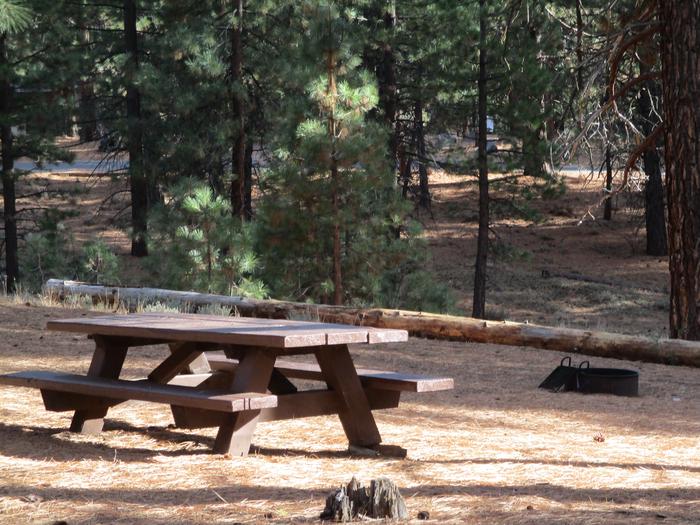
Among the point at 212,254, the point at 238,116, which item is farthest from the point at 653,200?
the point at 212,254

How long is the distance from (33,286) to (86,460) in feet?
56.7

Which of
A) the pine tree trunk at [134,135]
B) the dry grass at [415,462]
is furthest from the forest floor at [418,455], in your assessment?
the pine tree trunk at [134,135]

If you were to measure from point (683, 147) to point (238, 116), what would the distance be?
13.3 metres

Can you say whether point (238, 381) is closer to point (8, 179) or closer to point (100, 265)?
point (100, 265)

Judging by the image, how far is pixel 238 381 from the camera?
553cm

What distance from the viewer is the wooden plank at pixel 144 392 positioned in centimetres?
524

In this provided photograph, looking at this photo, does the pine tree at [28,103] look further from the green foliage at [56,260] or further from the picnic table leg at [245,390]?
the picnic table leg at [245,390]

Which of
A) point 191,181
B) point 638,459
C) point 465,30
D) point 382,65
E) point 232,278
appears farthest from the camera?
point 382,65

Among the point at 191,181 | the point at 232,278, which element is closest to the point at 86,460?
the point at 232,278

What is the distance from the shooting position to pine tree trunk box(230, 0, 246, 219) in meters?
21.6

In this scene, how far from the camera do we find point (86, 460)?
5516mm

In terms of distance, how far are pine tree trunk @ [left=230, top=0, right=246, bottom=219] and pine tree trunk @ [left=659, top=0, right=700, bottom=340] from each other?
12161mm

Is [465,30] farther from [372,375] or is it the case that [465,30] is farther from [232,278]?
[372,375]

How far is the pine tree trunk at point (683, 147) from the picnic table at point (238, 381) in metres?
5.54
